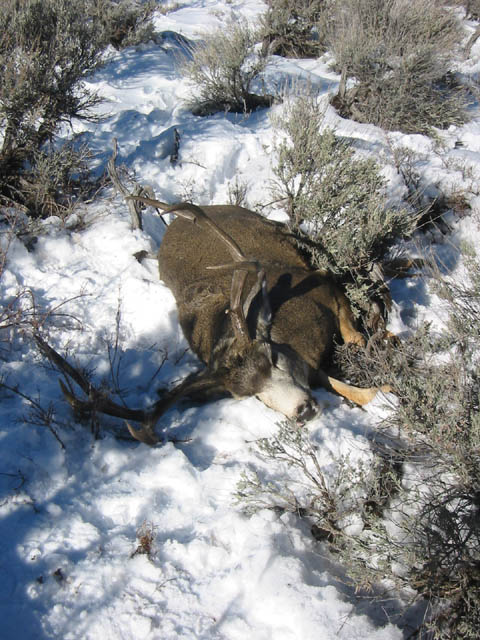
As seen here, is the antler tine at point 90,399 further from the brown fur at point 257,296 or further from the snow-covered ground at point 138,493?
the brown fur at point 257,296

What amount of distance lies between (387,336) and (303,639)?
2483 millimetres

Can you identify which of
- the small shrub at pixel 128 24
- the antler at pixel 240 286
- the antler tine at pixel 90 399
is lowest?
the antler tine at pixel 90 399

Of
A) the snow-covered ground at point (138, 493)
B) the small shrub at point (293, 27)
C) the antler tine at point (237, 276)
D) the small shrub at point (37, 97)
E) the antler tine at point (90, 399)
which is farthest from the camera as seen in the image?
the small shrub at point (293, 27)

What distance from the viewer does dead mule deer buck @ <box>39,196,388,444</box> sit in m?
3.45

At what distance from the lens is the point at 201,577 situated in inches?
104

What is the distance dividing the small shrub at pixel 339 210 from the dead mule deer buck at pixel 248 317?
0.23 meters

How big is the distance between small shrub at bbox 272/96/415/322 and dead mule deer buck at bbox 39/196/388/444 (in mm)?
226

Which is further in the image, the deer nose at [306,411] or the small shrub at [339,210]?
the small shrub at [339,210]

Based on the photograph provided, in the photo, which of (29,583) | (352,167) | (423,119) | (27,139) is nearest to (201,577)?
(29,583)

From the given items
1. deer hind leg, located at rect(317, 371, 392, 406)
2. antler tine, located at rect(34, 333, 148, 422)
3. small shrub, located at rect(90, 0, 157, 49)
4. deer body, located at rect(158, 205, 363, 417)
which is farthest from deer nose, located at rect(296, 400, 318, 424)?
small shrub, located at rect(90, 0, 157, 49)

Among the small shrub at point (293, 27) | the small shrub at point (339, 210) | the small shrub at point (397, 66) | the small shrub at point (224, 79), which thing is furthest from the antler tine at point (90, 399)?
the small shrub at point (293, 27)

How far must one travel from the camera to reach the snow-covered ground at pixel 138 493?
244cm

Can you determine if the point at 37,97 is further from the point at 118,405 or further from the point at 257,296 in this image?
the point at 118,405

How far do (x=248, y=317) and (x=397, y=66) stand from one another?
6.24m
